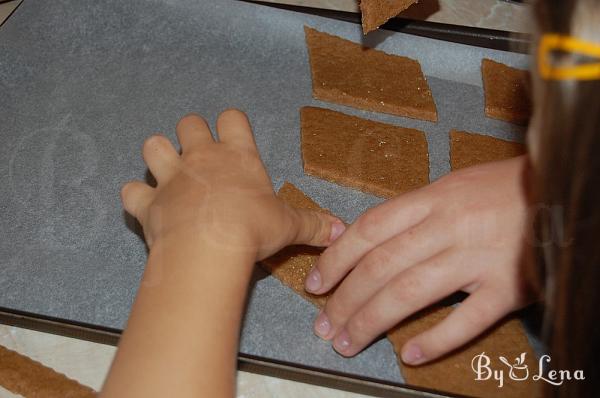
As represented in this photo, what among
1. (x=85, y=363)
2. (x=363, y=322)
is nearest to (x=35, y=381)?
(x=85, y=363)

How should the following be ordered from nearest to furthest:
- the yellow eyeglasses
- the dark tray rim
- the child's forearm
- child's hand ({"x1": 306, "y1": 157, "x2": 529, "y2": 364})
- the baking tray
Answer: the yellow eyeglasses
the child's forearm
child's hand ({"x1": 306, "y1": 157, "x2": 529, "y2": 364})
the baking tray
the dark tray rim

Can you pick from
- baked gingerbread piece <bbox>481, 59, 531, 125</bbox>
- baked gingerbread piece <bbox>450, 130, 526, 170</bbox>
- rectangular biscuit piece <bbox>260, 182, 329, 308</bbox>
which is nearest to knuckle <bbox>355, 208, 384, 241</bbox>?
rectangular biscuit piece <bbox>260, 182, 329, 308</bbox>

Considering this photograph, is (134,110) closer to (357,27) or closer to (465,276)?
(357,27)

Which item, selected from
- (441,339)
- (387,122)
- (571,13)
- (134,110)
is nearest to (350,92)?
(387,122)

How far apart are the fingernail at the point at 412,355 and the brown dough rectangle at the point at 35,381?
0.29 meters

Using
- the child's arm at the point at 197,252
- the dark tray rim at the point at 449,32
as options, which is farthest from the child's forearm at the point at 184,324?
the dark tray rim at the point at 449,32

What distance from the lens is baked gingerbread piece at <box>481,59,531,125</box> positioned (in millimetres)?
866

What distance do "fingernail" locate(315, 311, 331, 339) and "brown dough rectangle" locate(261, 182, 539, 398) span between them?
0.02 m

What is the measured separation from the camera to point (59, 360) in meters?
0.66

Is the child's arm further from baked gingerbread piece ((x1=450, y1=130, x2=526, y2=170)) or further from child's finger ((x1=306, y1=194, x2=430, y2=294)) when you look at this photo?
baked gingerbread piece ((x1=450, y1=130, x2=526, y2=170))

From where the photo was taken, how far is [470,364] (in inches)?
25.3

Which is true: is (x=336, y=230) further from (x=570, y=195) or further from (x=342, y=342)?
(x=570, y=195)

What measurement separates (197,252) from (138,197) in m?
0.12

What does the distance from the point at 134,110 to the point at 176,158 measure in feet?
0.87
